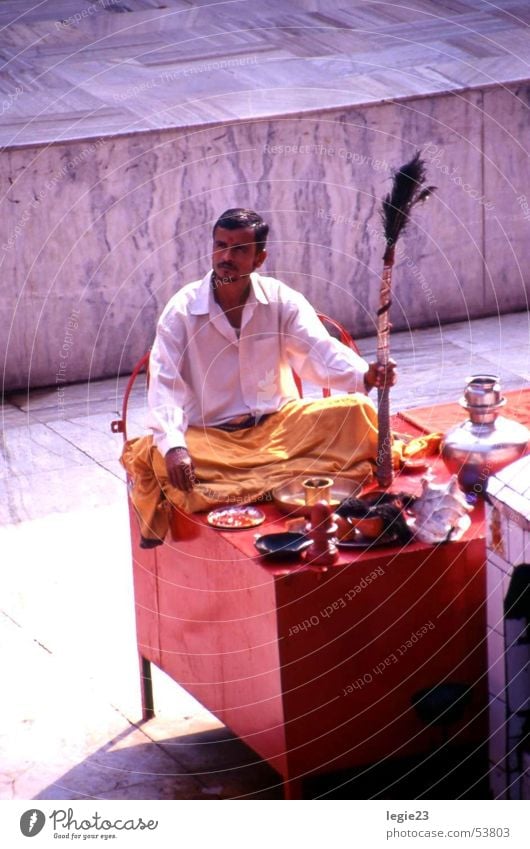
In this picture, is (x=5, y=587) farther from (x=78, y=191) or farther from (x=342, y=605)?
(x=78, y=191)

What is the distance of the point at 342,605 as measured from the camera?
150 inches

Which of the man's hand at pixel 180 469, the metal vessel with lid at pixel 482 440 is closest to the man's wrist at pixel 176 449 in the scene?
the man's hand at pixel 180 469

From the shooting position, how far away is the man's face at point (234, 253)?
4.37 meters

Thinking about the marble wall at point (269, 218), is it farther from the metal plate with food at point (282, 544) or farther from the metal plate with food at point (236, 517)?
the metal plate with food at point (282, 544)

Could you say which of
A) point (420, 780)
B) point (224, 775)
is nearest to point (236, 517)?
point (224, 775)

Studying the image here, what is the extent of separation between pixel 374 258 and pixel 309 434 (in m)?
3.83

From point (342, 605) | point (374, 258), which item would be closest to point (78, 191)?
point (374, 258)

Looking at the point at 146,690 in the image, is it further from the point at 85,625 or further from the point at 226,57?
the point at 226,57

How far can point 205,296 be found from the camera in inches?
177

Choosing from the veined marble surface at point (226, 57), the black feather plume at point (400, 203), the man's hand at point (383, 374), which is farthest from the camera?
the veined marble surface at point (226, 57)

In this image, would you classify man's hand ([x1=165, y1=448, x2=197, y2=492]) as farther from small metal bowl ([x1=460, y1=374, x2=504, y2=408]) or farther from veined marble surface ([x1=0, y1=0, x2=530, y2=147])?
veined marble surface ([x1=0, y1=0, x2=530, y2=147])

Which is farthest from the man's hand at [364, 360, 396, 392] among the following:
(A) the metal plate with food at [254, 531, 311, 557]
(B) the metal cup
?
(A) the metal plate with food at [254, 531, 311, 557]

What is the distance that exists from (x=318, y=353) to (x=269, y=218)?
341cm

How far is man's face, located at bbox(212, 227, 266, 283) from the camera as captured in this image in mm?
4371
